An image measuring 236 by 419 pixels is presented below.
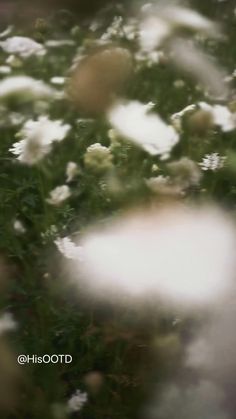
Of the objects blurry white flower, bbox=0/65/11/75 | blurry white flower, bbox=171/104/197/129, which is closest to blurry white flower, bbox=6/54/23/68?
blurry white flower, bbox=0/65/11/75

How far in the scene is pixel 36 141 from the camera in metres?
0.88

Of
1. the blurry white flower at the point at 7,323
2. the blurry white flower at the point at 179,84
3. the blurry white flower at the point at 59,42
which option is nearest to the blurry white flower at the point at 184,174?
the blurry white flower at the point at 7,323

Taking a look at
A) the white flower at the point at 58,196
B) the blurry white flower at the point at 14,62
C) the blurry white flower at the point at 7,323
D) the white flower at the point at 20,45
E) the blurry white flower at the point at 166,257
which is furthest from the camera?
the blurry white flower at the point at 14,62

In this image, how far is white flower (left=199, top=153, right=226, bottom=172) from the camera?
88 centimetres

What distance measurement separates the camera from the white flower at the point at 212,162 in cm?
88

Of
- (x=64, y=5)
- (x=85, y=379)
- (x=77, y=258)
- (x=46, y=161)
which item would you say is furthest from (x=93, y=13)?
(x=85, y=379)

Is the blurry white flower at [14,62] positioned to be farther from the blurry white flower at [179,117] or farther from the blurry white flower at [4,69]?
the blurry white flower at [179,117]

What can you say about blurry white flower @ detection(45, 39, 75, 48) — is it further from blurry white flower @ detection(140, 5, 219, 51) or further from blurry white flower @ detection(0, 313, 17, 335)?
blurry white flower @ detection(0, 313, 17, 335)

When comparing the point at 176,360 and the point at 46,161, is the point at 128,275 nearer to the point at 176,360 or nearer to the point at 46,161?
the point at 176,360

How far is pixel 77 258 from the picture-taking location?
81cm

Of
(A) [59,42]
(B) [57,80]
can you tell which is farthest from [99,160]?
(A) [59,42]

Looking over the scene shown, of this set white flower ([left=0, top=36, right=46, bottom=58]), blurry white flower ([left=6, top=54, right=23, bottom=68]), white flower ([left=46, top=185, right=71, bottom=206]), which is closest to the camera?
white flower ([left=46, top=185, right=71, bottom=206])

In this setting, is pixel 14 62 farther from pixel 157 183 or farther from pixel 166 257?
pixel 166 257

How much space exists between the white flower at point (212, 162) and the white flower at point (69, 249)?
19 centimetres
